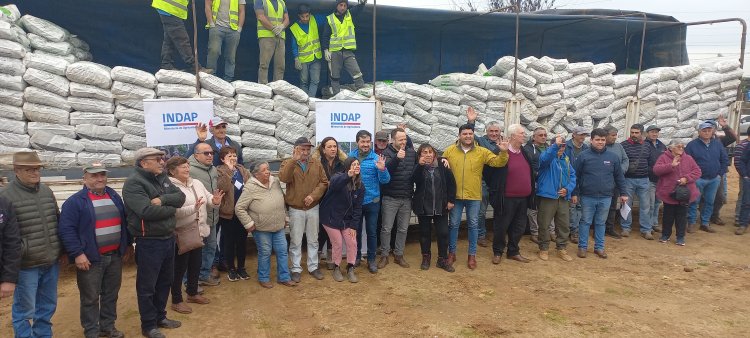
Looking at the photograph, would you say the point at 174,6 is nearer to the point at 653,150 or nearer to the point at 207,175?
the point at 207,175

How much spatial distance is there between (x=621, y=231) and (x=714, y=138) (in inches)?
79.7

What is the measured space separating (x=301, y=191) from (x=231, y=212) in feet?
2.34

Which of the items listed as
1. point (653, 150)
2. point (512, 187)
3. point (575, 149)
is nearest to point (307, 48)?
point (512, 187)

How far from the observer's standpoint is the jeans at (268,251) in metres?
4.64

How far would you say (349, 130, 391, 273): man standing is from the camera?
4934mm

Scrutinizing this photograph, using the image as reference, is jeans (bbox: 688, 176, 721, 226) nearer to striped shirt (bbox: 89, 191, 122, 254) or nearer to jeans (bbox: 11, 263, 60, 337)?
striped shirt (bbox: 89, 191, 122, 254)

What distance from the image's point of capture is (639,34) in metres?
9.21

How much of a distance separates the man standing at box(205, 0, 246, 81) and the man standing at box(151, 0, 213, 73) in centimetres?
27

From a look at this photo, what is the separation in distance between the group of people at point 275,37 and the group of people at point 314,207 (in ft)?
5.37

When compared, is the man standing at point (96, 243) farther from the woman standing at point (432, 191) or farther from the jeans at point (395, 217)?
the woman standing at point (432, 191)

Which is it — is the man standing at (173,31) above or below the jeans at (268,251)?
above

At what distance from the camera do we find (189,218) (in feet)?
12.4

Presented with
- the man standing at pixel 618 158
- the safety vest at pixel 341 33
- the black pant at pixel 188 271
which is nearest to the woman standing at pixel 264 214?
the black pant at pixel 188 271

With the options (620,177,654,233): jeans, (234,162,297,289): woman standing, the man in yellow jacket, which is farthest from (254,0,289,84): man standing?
(620,177,654,233): jeans
